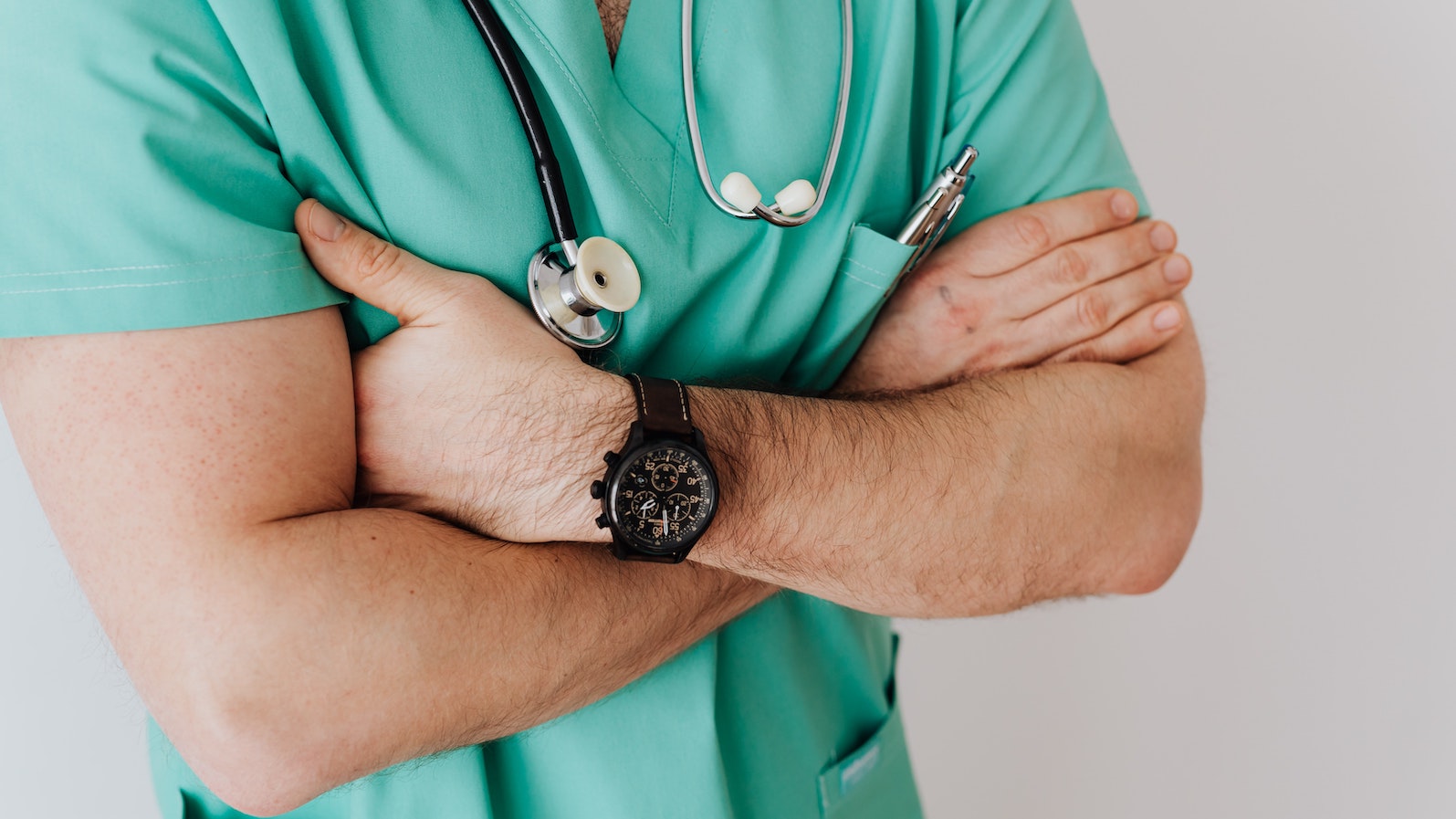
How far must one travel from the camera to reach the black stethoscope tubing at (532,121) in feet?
2.64

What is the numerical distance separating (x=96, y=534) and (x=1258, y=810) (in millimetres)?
2030

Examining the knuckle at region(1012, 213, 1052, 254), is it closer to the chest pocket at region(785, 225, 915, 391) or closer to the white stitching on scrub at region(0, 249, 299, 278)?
the chest pocket at region(785, 225, 915, 391)

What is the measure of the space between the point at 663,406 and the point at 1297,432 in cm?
146

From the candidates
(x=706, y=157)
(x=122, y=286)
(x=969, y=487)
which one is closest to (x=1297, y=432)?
(x=969, y=487)

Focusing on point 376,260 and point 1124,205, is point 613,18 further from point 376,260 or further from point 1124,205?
point 1124,205

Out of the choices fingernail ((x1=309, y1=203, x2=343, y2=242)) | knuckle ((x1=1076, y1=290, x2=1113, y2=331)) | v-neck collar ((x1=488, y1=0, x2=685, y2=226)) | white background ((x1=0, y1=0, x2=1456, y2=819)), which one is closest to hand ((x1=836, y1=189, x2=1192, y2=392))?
knuckle ((x1=1076, y1=290, x2=1113, y2=331))

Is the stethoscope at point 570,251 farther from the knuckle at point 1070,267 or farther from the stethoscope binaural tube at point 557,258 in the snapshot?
the knuckle at point 1070,267

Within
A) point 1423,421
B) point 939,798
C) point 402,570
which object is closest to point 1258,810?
point 939,798

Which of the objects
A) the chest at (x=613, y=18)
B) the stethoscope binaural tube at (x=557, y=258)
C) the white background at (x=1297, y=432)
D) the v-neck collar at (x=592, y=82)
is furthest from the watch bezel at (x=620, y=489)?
the white background at (x=1297, y=432)

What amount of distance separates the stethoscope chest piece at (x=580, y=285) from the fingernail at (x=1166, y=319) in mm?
571

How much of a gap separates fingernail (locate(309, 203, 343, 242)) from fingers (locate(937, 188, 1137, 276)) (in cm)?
62

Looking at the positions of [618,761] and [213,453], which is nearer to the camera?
→ [213,453]

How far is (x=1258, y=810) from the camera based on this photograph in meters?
1.93

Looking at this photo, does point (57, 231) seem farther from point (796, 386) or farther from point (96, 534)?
point (796, 386)
